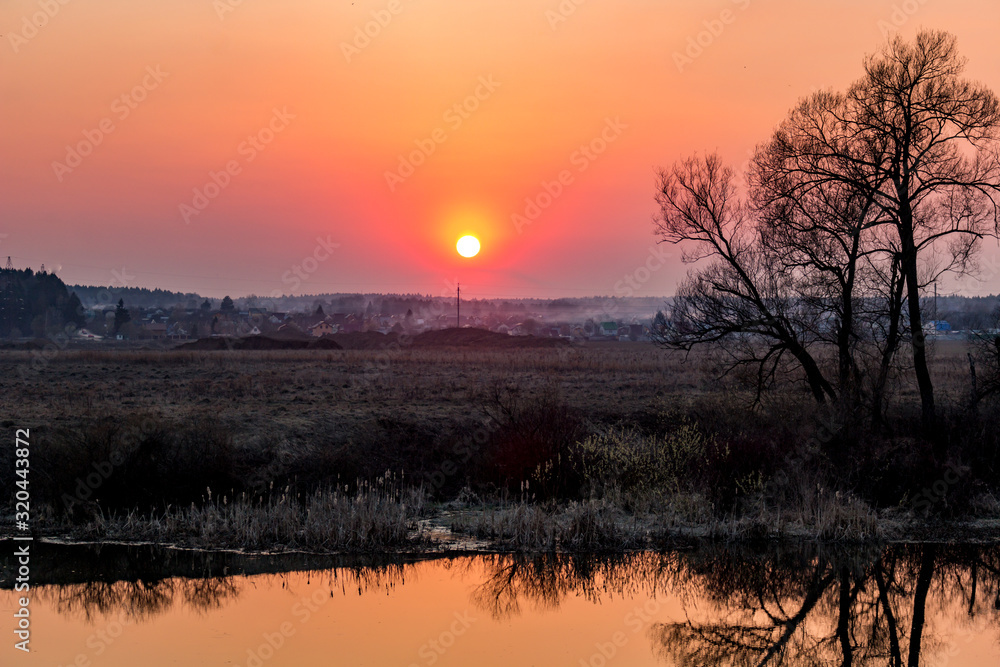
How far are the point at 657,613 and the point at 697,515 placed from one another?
14.9ft

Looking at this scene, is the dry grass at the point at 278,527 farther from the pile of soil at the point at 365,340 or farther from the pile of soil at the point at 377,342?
the pile of soil at the point at 365,340

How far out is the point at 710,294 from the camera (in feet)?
77.6

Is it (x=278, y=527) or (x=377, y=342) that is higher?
(x=377, y=342)

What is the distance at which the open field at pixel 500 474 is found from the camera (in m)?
15.1

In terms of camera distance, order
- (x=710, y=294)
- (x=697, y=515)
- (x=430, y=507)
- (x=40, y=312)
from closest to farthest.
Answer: (x=697, y=515)
(x=430, y=507)
(x=710, y=294)
(x=40, y=312)

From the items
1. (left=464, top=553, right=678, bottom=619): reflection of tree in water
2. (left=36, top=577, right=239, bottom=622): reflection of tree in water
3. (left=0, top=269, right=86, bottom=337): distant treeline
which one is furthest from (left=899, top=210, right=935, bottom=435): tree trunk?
(left=0, top=269, right=86, bottom=337): distant treeline

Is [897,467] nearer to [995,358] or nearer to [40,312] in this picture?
[995,358]

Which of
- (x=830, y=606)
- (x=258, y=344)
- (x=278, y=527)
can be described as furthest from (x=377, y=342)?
(x=830, y=606)

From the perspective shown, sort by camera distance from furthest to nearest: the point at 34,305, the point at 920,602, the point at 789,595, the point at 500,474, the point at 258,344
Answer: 1. the point at 34,305
2. the point at 258,344
3. the point at 500,474
4. the point at 789,595
5. the point at 920,602

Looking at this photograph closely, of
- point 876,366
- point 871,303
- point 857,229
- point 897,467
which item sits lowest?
point 897,467

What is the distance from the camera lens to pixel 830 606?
39.2 feet

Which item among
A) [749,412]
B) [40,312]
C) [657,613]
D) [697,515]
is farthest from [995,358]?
[40,312]

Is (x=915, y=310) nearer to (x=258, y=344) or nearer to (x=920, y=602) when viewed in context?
(x=920, y=602)

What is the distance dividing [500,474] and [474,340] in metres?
72.9
